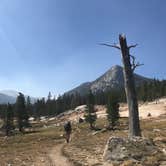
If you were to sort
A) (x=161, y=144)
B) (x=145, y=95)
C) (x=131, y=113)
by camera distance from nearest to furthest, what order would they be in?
(x=161, y=144) → (x=131, y=113) → (x=145, y=95)

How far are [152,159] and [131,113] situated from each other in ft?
24.3

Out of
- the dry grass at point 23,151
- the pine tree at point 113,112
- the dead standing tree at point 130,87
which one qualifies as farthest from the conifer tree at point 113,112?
the dead standing tree at point 130,87

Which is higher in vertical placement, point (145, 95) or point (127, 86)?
point (145, 95)

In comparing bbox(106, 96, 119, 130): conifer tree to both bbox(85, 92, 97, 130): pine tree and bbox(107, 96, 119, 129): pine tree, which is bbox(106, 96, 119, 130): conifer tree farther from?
bbox(85, 92, 97, 130): pine tree

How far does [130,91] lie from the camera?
2200 centimetres

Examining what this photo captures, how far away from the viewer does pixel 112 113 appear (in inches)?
3263

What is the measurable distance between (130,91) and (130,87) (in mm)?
262

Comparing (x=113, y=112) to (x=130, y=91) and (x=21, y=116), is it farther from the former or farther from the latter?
(x=130, y=91)

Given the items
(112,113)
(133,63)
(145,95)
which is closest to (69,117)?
(145,95)

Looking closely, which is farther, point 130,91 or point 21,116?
point 21,116

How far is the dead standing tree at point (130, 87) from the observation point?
21.5 m

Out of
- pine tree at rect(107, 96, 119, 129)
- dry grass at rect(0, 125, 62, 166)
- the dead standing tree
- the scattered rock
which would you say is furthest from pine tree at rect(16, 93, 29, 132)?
the scattered rock

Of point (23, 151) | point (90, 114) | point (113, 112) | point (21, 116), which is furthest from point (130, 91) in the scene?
point (21, 116)

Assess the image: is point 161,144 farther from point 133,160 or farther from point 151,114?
point 151,114
